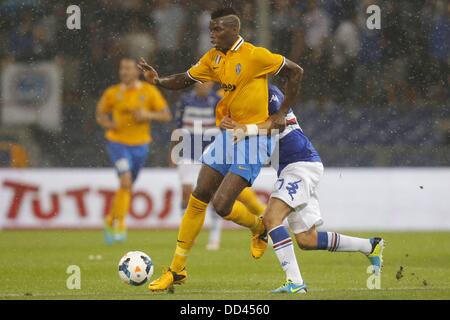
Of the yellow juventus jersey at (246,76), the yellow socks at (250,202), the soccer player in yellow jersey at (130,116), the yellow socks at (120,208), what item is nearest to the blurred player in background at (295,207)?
the yellow juventus jersey at (246,76)

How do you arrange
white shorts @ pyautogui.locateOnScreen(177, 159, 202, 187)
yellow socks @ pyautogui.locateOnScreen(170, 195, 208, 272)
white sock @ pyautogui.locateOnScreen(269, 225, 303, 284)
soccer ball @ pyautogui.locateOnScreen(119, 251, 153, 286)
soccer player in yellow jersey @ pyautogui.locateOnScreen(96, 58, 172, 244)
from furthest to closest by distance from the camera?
1. soccer player in yellow jersey @ pyautogui.locateOnScreen(96, 58, 172, 244)
2. white shorts @ pyautogui.locateOnScreen(177, 159, 202, 187)
3. yellow socks @ pyautogui.locateOnScreen(170, 195, 208, 272)
4. soccer ball @ pyautogui.locateOnScreen(119, 251, 153, 286)
5. white sock @ pyautogui.locateOnScreen(269, 225, 303, 284)

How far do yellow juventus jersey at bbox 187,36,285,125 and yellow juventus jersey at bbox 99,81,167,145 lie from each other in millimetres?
6205

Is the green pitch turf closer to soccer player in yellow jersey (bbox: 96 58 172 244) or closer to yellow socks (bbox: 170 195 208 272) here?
yellow socks (bbox: 170 195 208 272)

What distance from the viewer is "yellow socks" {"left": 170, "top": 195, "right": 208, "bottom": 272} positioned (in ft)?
30.0

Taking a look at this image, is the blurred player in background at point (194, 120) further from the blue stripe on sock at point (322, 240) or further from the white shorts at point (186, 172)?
the blue stripe on sock at point (322, 240)

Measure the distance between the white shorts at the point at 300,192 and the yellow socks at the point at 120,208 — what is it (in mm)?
5792

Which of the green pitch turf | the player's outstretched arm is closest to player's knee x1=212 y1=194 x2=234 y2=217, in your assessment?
the green pitch turf

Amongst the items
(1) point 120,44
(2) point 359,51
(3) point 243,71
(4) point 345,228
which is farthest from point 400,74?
(3) point 243,71

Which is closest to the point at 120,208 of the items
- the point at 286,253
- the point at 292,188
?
the point at 292,188

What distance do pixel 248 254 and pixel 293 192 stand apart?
4251 millimetres

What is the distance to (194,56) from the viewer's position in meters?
16.2

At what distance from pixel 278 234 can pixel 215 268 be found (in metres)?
2.60

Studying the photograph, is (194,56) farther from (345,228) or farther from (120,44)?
(345,228)

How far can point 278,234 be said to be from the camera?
8703 mm
